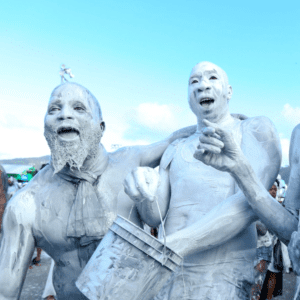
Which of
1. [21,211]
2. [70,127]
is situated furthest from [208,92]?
[21,211]

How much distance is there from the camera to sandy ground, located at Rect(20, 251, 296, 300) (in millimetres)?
3987

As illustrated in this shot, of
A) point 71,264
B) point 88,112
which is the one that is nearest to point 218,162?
point 88,112

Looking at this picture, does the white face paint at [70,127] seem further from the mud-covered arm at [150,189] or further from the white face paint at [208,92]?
the white face paint at [208,92]

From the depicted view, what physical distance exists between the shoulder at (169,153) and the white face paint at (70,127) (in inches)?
14.2

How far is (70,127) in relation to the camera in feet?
5.13

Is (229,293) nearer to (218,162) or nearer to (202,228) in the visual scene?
(202,228)

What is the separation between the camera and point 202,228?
136cm

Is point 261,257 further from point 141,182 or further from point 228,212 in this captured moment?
point 141,182

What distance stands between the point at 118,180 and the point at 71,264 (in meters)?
0.46

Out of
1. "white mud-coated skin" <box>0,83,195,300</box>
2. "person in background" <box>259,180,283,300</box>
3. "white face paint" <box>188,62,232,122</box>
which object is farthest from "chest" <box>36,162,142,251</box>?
"person in background" <box>259,180,283,300</box>

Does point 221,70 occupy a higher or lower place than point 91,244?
higher

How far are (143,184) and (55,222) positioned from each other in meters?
0.59

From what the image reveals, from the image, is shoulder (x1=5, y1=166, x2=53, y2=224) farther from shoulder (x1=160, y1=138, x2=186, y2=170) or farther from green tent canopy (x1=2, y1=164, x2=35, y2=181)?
green tent canopy (x1=2, y1=164, x2=35, y2=181)

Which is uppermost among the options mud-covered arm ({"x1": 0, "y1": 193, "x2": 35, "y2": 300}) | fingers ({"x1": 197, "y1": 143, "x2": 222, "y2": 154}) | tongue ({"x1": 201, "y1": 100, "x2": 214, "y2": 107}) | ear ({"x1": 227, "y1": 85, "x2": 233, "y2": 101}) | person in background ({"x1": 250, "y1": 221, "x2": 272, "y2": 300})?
ear ({"x1": 227, "y1": 85, "x2": 233, "y2": 101})
